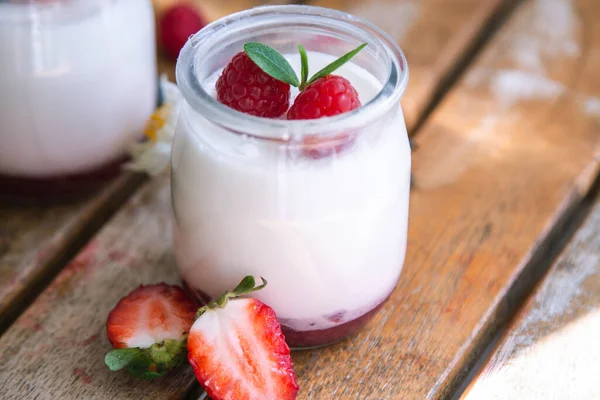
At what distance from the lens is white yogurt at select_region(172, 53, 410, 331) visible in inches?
29.9

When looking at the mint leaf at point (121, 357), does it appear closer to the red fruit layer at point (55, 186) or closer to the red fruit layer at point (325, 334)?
the red fruit layer at point (325, 334)

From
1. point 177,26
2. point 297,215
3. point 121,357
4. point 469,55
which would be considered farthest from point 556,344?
point 177,26

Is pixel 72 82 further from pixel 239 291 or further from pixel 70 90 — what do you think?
pixel 239 291

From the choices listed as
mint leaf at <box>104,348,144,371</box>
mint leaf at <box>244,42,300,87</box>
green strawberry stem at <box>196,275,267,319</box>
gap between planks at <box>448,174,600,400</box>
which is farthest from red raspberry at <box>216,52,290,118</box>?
gap between planks at <box>448,174,600,400</box>

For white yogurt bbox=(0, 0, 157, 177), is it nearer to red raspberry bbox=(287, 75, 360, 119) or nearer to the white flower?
the white flower

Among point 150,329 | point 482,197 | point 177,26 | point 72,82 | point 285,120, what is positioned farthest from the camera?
point 177,26

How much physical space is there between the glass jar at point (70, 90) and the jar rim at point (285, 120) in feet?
0.77

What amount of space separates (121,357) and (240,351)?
13 centimetres

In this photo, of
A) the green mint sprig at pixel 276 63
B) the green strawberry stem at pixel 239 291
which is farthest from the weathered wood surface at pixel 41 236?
the green mint sprig at pixel 276 63

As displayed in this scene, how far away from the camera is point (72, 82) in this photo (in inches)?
40.2

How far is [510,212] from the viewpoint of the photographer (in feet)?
3.64

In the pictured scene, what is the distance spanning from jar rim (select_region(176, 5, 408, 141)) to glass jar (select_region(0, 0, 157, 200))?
0.77ft

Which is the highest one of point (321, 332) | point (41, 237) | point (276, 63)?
point (276, 63)

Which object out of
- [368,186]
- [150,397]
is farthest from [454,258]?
[150,397]
